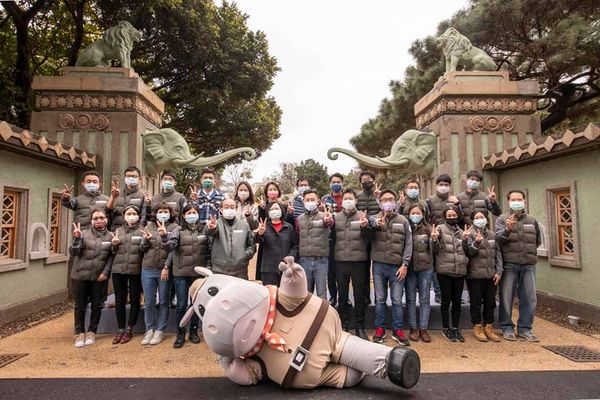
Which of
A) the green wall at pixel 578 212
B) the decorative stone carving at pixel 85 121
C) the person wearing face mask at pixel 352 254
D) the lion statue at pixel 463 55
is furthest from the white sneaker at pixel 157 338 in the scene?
the lion statue at pixel 463 55

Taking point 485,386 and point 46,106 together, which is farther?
point 46,106

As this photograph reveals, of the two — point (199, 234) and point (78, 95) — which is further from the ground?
point (78, 95)

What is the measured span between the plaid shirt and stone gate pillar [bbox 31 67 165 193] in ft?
8.34

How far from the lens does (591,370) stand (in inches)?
152

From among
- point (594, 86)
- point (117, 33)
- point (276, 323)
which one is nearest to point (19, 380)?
point (276, 323)

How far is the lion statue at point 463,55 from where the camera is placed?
310 inches

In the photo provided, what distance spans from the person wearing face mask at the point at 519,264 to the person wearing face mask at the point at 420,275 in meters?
0.99

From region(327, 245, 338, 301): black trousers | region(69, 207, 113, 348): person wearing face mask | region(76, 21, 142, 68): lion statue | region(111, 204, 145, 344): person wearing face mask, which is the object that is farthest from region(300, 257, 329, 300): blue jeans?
region(76, 21, 142, 68): lion statue

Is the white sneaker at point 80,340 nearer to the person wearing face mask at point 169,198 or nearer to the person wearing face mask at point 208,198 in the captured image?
the person wearing face mask at point 169,198

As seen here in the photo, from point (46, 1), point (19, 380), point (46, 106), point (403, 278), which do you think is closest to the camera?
point (19, 380)

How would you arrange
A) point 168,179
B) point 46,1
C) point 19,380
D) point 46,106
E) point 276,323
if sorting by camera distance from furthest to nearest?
1. point 46,1
2. point 46,106
3. point 168,179
4. point 19,380
5. point 276,323

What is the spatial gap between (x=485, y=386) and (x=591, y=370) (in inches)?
49.8

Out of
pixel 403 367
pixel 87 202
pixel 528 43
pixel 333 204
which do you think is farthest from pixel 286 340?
pixel 528 43

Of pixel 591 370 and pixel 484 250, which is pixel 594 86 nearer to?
pixel 484 250
